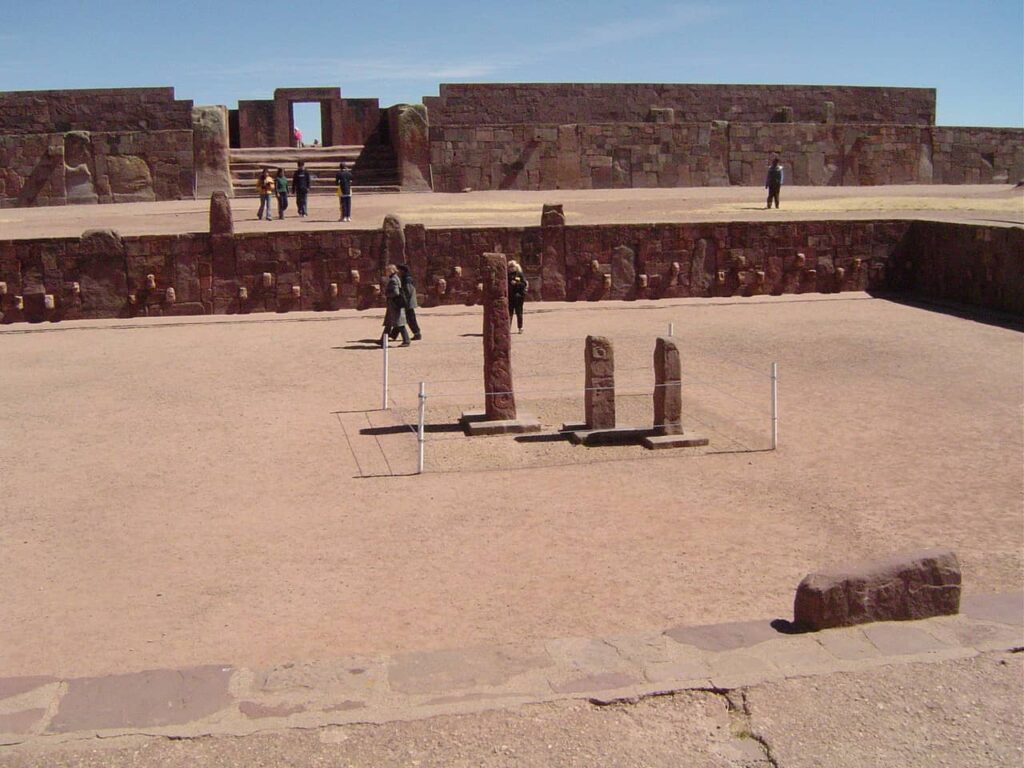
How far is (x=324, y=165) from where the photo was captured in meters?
28.9

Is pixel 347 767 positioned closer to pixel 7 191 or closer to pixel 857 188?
pixel 7 191

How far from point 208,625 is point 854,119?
32340 mm

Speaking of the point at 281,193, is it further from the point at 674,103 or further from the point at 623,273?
the point at 674,103

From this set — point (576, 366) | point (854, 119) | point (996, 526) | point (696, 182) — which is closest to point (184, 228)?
point (576, 366)

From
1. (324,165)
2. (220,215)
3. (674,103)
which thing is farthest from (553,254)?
(674,103)

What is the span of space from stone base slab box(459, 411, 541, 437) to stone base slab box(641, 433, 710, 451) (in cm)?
112

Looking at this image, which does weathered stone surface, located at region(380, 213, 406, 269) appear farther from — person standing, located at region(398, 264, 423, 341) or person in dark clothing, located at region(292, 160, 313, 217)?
person in dark clothing, located at region(292, 160, 313, 217)

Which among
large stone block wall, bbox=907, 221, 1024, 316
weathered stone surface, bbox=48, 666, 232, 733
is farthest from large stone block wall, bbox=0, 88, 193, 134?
weathered stone surface, bbox=48, 666, 232, 733

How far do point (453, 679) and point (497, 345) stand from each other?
6064 millimetres

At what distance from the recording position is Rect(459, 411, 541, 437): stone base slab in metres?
10.6

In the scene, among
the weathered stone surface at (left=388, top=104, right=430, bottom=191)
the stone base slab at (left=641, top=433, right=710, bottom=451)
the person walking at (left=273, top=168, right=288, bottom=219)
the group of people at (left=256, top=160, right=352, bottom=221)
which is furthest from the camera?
the weathered stone surface at (left=388, top=104, right=430, bottom=191)

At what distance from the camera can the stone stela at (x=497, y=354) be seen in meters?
10.8

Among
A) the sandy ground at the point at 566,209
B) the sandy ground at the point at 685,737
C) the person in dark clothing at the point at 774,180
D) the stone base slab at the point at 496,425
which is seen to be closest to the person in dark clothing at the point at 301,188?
the sandy ground at the point at 566,209

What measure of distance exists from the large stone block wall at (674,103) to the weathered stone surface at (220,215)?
14.5 metres
